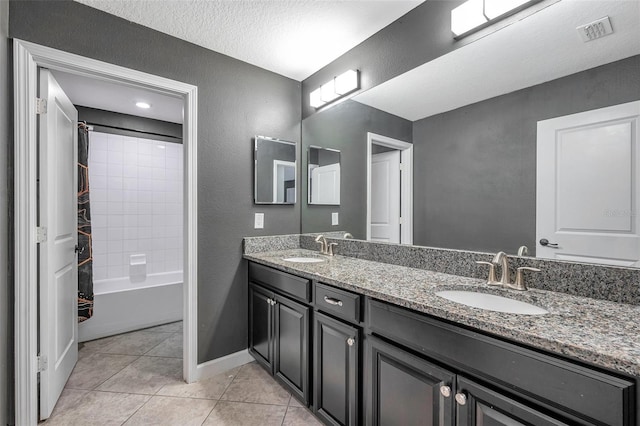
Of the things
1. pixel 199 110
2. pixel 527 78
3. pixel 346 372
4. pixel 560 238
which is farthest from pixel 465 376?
pixel 199 110

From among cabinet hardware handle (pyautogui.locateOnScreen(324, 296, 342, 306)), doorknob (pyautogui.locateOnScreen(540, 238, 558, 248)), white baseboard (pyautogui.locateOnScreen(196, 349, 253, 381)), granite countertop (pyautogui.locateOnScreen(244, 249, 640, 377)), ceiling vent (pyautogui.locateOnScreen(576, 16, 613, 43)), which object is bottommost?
white baseboard (pyautogui.locateOnScreen(196, 349, 253, 381))

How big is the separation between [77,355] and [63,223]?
1.14 meters

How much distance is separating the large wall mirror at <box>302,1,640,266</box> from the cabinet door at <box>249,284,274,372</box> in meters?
1.06

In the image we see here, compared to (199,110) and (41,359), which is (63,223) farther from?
(199,110)

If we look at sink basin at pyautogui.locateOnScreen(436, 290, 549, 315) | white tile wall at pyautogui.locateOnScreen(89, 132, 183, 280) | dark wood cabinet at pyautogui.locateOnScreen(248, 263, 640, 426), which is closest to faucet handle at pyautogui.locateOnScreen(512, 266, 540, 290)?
sink basin at pyautogui.locateOnScreen(436, 290, 549, 315)

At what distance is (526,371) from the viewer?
0.80 metres

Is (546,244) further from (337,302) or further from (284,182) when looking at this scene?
(284,182)

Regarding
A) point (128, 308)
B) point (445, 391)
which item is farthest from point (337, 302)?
point (128, 308)

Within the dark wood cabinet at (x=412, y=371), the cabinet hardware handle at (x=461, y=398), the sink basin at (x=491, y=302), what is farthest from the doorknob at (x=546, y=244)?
the cabinet hardware handle at (x=461, y=398)

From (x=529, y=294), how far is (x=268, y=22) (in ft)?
6.49

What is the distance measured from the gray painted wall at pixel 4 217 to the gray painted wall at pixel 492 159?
7.02 ft

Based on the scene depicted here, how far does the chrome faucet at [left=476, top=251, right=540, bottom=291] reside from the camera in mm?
1234

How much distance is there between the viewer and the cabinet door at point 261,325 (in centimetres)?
196

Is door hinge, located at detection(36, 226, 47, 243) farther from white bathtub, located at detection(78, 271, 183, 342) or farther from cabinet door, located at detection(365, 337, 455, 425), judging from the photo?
cabinet door, located at detection(365, 337, 455, 425)
